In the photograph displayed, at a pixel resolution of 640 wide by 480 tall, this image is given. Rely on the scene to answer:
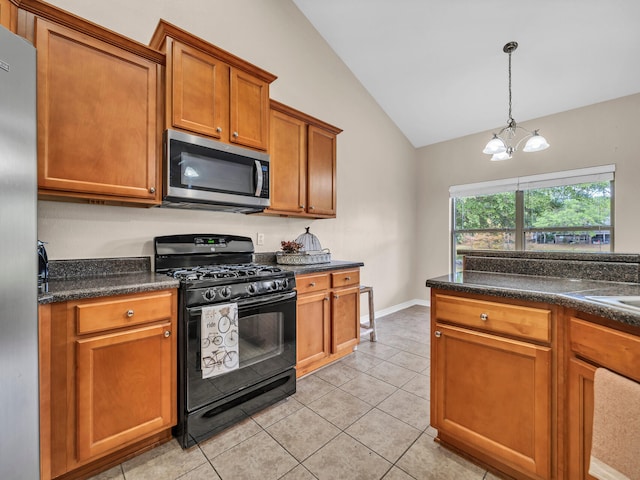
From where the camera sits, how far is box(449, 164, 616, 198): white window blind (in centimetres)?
341

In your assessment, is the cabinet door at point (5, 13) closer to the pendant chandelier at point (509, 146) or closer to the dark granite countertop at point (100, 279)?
the dark granite countertop at point (100, 279)

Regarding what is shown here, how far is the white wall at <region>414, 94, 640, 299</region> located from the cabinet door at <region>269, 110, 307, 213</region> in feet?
9.55

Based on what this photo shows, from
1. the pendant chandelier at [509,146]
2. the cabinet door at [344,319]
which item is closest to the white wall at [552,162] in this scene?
the pendant chandelier at [509,146]

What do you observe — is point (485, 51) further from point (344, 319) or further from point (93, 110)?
point (93, 110)

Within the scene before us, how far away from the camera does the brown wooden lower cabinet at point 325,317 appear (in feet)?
7.84

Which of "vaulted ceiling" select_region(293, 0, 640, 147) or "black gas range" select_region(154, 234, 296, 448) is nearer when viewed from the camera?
"black gas range" select_region(154, 234, 296, 448)

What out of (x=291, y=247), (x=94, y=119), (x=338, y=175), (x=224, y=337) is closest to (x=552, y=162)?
(x=338, y=175)

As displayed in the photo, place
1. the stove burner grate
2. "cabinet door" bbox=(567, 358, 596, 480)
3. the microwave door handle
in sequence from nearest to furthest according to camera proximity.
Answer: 1. "cabinet door" bbox=(567, 358, 596, 480)
2. the stove burner grate
3. the microwave door handle

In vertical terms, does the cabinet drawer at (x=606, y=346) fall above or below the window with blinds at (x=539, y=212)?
below

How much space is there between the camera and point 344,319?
2.77m

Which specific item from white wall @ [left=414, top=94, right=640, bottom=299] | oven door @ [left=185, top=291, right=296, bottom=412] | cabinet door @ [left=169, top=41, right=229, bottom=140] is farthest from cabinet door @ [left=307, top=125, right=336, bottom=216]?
white wall @ [left=414, top=94, right=640, bottom=299]

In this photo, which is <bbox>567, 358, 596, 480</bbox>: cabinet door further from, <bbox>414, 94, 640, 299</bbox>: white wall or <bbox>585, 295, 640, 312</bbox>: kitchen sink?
<bbox>414, 94, 640, 299</bbox>: white wall

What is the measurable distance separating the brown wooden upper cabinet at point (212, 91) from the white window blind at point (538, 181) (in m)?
3.43

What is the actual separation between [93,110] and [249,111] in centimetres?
97
